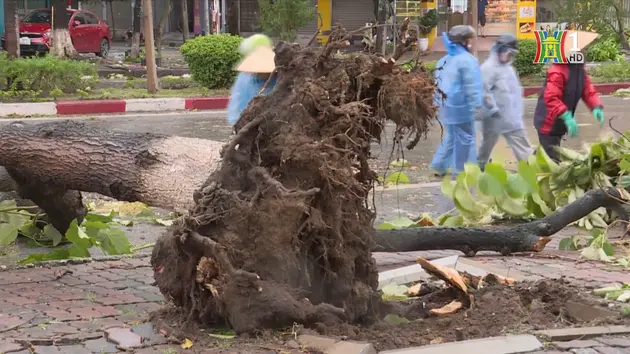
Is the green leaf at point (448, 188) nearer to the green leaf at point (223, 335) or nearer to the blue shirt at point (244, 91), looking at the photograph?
the blue shirt at point (244, 91)

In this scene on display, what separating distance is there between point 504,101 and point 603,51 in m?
20.1

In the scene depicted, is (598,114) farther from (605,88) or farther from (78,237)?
(605,88)

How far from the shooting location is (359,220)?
468cm

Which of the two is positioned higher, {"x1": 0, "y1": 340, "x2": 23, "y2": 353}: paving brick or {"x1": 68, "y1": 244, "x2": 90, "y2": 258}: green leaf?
{"x1": 0, "y1": 340, "x2": 23, "y2": 353}: paving brick

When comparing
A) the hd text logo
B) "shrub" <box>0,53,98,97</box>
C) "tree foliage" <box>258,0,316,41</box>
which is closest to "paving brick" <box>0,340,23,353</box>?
the hd text logo

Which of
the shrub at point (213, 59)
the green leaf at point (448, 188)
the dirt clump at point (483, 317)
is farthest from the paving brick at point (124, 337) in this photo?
the shrub at point (213, 59)

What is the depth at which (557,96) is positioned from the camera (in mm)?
8953

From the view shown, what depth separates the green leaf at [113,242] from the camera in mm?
6840

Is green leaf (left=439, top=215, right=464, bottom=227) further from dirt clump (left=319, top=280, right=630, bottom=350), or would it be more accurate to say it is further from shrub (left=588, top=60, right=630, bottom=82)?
shrub (left=588, top=60, right=630, bottom=82)

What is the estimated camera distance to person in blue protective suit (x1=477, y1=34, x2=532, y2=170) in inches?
362

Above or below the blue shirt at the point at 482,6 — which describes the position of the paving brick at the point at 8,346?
below

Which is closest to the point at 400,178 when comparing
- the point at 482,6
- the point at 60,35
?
the point at 60,35

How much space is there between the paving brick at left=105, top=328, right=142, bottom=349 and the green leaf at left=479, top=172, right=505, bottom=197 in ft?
12.3

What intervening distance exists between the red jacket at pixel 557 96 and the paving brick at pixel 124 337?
562 cm
